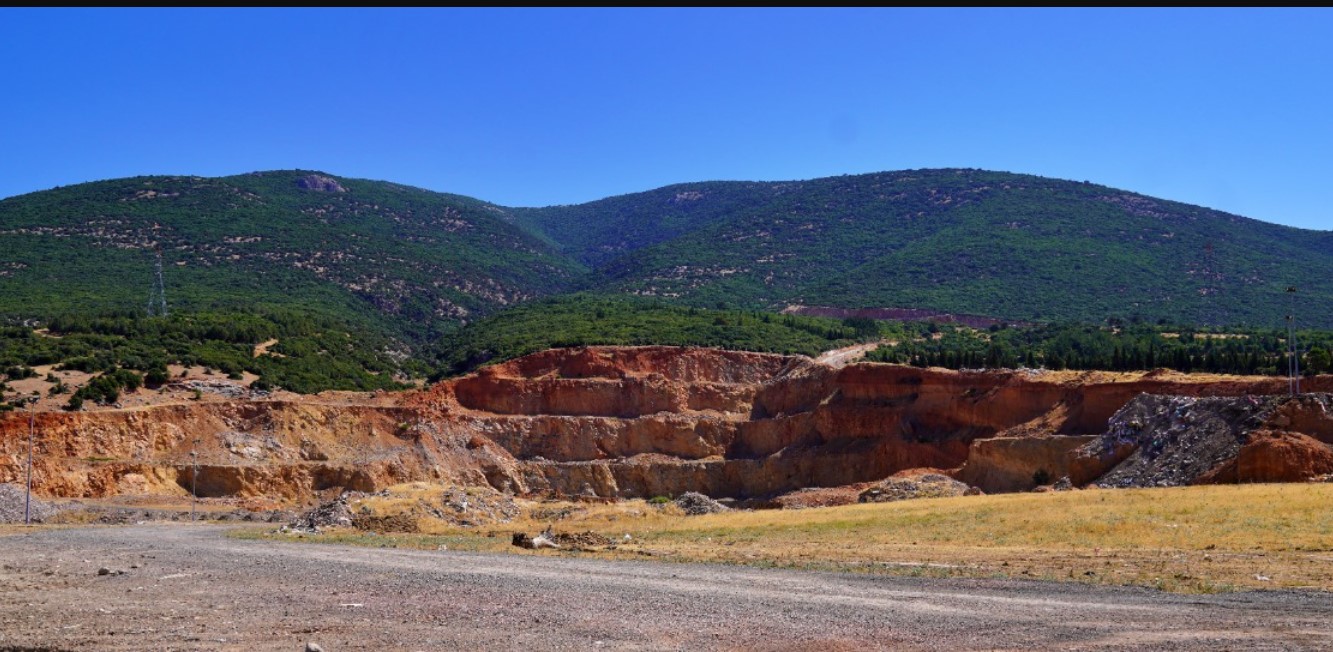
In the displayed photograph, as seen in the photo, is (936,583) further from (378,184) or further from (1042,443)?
(378,184)

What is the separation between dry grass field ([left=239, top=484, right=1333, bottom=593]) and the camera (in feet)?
80.1

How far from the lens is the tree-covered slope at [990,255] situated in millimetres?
109312

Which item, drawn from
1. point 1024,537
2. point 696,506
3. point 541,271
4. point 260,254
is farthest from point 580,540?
point 541,271

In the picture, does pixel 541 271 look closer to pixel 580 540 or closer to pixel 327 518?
pixel 327 518

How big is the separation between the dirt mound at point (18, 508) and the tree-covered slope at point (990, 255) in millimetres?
74206

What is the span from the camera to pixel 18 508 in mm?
48844

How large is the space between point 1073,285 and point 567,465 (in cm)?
6044

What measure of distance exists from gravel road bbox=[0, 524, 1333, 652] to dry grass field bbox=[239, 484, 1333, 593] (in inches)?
94.2

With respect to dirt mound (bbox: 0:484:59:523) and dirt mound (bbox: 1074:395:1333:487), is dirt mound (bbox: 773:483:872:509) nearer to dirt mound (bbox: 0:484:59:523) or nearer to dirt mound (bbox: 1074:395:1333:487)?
dirt mound (bbox: 1074:395:1333:487)

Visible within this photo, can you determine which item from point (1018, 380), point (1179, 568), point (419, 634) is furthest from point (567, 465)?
point (419, 634)

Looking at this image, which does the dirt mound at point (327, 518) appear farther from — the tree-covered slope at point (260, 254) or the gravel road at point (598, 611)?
the tree-covered slope at point (260, 254)

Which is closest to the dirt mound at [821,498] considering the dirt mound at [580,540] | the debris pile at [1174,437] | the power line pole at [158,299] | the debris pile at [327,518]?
the debris pile at [1174,437]

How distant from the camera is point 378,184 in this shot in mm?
172750

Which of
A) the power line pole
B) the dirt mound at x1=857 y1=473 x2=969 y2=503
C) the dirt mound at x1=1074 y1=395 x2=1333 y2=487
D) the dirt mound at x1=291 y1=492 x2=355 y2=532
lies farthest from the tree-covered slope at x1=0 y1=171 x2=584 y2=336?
the dirt mound at x1=1074 y1=395 x2=1333 y2=487
